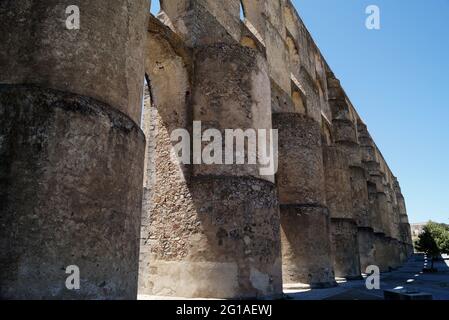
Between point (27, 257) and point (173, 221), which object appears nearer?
point (27, 257)

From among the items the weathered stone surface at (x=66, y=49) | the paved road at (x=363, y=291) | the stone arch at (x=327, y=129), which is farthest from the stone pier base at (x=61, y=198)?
the stone arch at (x=327, y=129)

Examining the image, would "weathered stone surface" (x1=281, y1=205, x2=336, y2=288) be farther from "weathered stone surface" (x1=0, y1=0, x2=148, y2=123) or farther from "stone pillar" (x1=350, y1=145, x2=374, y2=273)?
"stone pillar" (x1=350, y1=145, x2=374, y2=273)

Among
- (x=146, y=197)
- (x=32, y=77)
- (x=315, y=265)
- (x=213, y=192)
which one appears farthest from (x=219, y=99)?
(x=315, y=265)

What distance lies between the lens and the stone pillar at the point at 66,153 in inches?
130

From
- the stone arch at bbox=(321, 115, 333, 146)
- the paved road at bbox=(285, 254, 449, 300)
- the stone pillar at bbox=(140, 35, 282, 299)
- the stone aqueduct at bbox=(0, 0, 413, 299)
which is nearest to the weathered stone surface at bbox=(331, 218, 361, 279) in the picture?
the stone aqueduct at bbox=(0, 0, 413, 299)

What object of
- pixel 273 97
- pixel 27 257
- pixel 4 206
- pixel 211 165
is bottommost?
pixel 27 257

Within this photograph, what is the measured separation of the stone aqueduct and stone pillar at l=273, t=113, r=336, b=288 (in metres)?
0.03

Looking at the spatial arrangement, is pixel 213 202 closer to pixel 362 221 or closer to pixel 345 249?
pixel 345 249

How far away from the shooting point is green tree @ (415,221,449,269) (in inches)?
906

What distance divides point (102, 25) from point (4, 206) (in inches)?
84.3

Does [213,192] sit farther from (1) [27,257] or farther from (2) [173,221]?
(1) [27,257]

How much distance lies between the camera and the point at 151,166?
7168mm

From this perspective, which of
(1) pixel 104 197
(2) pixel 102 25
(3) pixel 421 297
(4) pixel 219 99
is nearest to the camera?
(1) pixel 104 197
